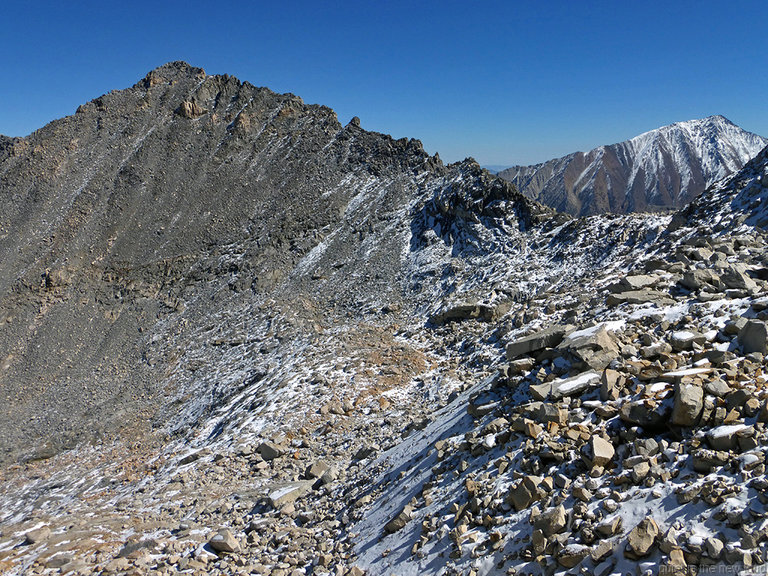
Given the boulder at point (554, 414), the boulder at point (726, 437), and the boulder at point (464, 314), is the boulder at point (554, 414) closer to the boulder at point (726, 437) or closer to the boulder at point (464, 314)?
the boulder at point (726, 437)

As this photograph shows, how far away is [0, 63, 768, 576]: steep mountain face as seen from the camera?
6.86 meters

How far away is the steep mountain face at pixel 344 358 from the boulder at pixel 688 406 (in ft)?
0.14

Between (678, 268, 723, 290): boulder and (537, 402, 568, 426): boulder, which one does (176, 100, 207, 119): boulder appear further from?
(537, 402, 568, 426): boulder

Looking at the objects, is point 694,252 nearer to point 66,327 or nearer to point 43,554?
point 43,554

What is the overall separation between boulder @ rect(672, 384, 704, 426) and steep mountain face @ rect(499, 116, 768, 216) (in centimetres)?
16625

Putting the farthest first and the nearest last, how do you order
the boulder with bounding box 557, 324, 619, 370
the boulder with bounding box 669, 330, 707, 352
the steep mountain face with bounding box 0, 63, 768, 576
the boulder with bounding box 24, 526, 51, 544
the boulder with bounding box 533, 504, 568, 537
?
the boulder with bounding box 24, 526, 51, 544 < the boulder with bounding box 557, 324, 619, 370 < the boulder with bounding box 669, 330, 707, 352 < the steep mountain face with bounding box 0, 63, 768, 576 < the boulder with bounding box 533, 504, 568, 537

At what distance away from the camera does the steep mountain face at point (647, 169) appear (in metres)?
161

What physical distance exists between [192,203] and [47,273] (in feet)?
45.1

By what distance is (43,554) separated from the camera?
10.9m

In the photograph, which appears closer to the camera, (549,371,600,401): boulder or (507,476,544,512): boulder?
(507,476,544,512): boulder

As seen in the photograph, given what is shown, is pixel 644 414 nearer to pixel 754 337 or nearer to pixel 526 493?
pixel 526 493

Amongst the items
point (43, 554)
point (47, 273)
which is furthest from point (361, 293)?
point (47, 273)

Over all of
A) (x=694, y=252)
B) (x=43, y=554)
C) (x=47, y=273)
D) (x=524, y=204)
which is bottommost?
(x=43, y=554)

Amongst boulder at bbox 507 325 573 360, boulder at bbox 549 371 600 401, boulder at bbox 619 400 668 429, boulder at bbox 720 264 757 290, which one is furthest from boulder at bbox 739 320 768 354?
boulder at bbox 507 325 573 360
